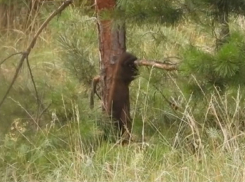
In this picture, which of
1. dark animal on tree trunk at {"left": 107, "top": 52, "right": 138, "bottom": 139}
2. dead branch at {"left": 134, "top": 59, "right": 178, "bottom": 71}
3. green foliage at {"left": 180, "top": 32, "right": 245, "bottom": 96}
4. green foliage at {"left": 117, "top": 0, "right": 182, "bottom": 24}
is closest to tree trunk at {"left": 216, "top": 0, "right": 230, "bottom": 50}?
green foliage at {"left": 180, "top": 32, "right": 245, "bottom": 96}

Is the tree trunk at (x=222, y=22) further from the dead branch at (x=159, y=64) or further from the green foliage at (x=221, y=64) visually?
the dead branch at (x=159, y=64)

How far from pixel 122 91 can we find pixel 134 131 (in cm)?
34

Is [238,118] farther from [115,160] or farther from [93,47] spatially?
[93,47]

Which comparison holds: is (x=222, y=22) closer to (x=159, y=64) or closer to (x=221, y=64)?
(x=221, y=64)

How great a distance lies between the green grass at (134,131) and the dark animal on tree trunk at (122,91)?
0.33 feet

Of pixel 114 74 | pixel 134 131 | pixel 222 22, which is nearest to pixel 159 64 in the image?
pixel 114 74

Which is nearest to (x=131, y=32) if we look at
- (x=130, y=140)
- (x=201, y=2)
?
(x=130, y=140)

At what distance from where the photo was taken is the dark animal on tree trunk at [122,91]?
5738 millimetres

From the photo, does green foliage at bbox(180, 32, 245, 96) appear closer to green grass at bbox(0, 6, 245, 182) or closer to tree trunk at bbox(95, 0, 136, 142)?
green grass at bbox(0, 6, 245, 182)

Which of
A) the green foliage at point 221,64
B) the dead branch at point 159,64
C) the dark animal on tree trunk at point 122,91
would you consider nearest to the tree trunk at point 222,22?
the green foliage at point 221,64

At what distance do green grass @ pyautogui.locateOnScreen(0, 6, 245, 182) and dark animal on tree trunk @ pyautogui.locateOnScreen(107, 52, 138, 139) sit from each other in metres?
0.10

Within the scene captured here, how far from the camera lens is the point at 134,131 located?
A: 5.76 meters

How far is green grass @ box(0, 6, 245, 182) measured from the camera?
15.8 ft

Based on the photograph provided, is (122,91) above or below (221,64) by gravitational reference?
below
